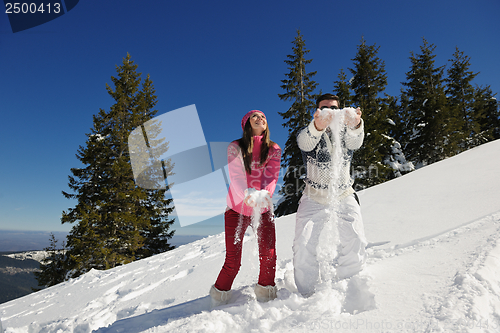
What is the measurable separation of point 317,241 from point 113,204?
12.9 metres

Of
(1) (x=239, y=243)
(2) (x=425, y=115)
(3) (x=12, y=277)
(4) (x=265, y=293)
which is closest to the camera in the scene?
(4) (x=265, y=293)


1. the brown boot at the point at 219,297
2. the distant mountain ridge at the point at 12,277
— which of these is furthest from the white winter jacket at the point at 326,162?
the distant mountain ridge at the point at 12,277

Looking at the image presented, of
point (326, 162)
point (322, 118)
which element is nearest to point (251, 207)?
point (326, 162)

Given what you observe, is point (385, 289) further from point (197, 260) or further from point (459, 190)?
point (459, 190)

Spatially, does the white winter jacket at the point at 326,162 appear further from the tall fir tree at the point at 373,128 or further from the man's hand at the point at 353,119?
the tall fir tree at the point at 373,128

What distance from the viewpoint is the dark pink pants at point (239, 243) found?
2109mm

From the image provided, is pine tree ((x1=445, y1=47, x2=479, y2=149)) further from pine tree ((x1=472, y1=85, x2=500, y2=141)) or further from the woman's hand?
the woman's hand

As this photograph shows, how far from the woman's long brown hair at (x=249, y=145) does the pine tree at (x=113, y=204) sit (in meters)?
12.0

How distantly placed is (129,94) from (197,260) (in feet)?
49.1

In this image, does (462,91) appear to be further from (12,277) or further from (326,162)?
(12,277)

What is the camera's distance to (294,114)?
45.3ft

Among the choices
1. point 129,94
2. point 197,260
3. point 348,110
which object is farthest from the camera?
point 129,94

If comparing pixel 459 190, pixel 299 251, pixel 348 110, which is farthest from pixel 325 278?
pixel 459 190

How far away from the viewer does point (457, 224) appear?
3.39 meters
